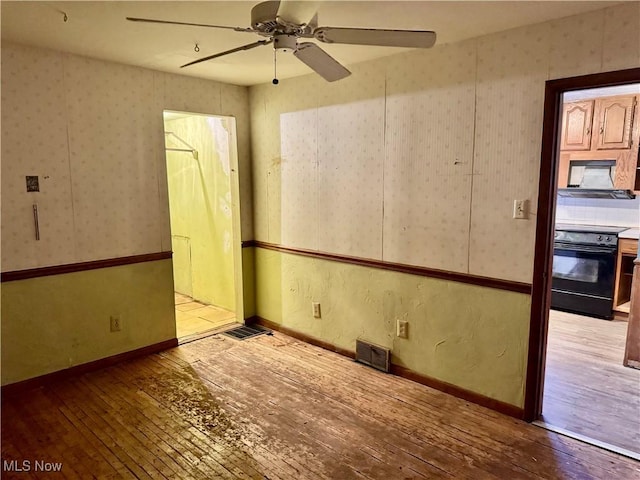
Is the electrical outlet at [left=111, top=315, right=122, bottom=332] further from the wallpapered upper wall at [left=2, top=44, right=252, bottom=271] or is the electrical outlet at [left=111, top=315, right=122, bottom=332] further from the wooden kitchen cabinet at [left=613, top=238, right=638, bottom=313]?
the wooden kitchen cabinet at [left=613, top=238, right=638, bottom=313]

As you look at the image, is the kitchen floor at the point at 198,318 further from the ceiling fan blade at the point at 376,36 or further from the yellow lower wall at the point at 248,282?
the ceiling fan blade at the point at 376,36

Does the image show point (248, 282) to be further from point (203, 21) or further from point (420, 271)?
point (203, 21)

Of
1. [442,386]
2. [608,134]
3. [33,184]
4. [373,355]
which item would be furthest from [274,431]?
[608,134]

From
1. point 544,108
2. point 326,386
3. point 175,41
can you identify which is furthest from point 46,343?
point 544,108

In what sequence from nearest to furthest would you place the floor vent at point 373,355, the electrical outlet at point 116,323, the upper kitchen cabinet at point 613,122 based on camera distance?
the floor vent at point 373,355, the electrical outlet at point 116,323, the upper kitchen cabinet at point 613,122

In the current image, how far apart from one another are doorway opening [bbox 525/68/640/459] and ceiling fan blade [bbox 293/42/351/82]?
1205 millimetres

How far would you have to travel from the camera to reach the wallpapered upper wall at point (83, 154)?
285 centimetres

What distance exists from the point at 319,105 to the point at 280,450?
2.59 m

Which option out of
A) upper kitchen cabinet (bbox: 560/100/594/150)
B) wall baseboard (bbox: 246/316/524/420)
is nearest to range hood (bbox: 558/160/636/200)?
upper kitchen cabinet (bbox: 560/100/594/150)

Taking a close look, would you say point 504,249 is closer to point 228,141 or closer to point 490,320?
point 490,320

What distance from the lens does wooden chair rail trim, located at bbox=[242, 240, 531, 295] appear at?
2.64 meters

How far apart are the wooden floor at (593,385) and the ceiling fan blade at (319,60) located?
7.93 feet

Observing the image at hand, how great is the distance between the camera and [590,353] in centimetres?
367

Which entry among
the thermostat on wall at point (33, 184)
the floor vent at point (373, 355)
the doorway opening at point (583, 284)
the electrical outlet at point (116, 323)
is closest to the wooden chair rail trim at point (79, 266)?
the electrical outlet at point (116, 323)
